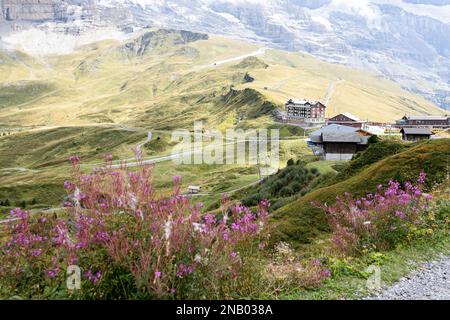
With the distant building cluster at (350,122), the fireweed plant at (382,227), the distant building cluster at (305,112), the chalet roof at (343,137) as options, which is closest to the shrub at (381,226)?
the fireweed plant at (382,227)

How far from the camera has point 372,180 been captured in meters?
31.8

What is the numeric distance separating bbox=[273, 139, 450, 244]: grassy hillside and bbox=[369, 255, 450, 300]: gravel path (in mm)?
15632

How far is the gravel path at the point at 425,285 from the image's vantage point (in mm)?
9922

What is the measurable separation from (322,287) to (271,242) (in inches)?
749

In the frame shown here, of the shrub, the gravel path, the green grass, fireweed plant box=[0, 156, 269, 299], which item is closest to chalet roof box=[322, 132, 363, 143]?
the green grass

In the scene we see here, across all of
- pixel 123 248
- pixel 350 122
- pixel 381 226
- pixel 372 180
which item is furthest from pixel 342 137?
pixel 350 122

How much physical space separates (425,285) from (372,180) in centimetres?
2205

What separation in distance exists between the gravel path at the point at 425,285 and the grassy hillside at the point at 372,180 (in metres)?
15.6

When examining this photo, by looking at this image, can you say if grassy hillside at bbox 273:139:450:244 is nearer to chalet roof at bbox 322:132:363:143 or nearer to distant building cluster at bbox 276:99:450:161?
chalet roof at bbox 322:132:363:143

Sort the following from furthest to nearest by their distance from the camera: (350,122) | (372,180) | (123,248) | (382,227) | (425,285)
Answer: (350,122) < (372,180) < (382,227) < (425,285) < (123,248)

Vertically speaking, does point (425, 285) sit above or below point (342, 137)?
above

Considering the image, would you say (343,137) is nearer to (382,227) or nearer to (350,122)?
(382,227)

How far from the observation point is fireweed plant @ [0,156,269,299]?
7.89m
